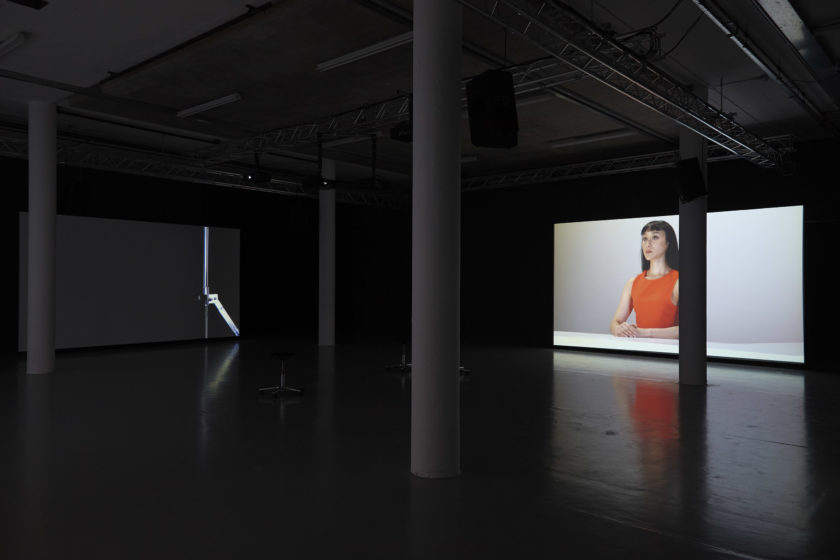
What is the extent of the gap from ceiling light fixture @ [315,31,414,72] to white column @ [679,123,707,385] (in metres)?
5.03

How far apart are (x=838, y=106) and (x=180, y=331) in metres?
13.9

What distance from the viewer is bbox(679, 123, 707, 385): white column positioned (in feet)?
30.5

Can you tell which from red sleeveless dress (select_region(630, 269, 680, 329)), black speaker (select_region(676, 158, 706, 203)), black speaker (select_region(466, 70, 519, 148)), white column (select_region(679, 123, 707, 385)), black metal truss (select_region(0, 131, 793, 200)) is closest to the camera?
black speaker (select_region(466, 70, 519, 148))

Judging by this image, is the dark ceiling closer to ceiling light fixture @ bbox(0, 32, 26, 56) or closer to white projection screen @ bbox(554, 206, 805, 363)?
ceiling light fixture @ bbox(0, 32, 26, 56)

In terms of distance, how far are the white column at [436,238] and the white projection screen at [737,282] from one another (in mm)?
9166

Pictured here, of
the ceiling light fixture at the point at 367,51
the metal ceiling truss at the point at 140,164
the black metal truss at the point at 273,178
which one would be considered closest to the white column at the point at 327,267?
the black metal truss at the point at 273,178

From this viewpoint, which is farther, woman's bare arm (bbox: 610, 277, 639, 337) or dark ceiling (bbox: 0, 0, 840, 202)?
woman's bare arm (bbox: 610, 277, 639, 337)

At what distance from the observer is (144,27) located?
696cm

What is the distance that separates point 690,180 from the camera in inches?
357

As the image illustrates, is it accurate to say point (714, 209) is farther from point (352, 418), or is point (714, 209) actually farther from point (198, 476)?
point (198, 476)

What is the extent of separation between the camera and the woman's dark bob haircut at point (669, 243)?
12734 millimetres

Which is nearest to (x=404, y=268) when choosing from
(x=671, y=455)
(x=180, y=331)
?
(x=180, y=331)

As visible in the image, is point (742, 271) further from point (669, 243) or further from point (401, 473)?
point (401, 473)

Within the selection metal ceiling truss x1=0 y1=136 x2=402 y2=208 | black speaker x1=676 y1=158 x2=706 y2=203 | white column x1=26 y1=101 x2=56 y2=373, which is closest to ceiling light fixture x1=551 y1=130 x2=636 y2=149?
black speaker x1=676 y1=158 x2=706 y2=203
